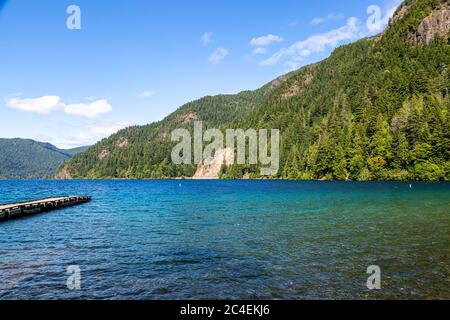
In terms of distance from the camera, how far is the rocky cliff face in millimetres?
182688

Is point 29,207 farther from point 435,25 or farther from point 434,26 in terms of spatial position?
point 435,25

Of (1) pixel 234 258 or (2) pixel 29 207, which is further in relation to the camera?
(2) pixel 29 207

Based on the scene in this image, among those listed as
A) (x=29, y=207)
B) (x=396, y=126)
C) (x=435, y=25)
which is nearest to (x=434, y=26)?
(x=435, y=25)

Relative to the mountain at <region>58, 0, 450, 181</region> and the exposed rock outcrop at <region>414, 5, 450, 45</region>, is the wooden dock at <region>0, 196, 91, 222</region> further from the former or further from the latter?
the exposed rock outcrop at <region>414, 5, 450, 45</region>

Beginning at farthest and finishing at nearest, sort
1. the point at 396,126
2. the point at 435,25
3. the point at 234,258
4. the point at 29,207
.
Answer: the point at 435,25, the point at 396,126, the point at 29,207, the point at 234,258

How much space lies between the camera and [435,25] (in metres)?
187

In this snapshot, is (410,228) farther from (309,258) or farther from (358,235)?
(309,258)

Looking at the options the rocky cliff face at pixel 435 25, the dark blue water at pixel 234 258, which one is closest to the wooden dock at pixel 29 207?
the dark blue water at pixel 234 258

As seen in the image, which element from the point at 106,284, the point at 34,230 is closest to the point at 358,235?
the point at 106,284

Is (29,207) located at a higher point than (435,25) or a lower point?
lower

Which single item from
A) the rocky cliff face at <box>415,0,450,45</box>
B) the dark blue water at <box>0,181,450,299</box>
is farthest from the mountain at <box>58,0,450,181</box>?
the dark blue water at <box>0,181,450,299</box>

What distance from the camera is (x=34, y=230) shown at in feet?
117

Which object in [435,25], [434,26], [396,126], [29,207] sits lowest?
[29,207]

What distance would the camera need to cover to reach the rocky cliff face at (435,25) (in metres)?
183
